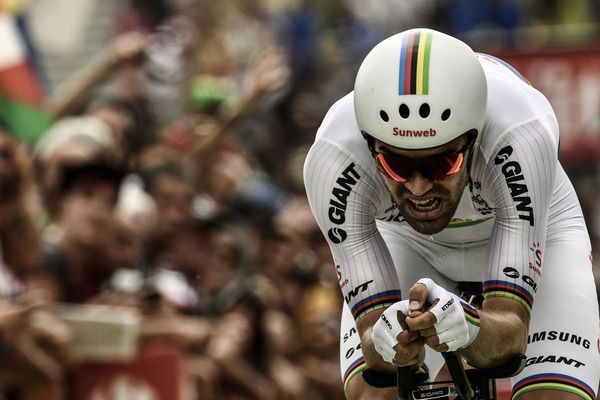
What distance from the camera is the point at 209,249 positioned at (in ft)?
37.0

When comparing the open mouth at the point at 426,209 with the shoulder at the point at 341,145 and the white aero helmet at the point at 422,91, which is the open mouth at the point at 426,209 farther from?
the shoulder at the point at 341,145

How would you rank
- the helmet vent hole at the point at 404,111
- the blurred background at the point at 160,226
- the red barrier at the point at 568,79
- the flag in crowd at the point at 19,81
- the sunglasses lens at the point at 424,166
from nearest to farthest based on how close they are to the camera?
the helmet vent hole at the point at 404,111 → the sunglasses lens at the point at 424,166 → the blurred background at the point at 160,226 → the flag in crowd at the point at 19,81 → the red barrier at the point at 568,79

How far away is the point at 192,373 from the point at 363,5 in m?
13.2

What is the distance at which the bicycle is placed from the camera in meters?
5.83

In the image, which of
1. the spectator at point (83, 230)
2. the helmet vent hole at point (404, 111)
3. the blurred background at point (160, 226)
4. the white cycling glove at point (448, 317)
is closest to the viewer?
A: the white cycling glove at point (448, 317)

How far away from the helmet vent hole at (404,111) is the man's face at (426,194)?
17 centimetres

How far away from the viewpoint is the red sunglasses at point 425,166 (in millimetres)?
6047

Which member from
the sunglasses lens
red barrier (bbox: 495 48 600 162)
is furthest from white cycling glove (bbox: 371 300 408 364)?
red barrier (bbox: 495 48 600 162)

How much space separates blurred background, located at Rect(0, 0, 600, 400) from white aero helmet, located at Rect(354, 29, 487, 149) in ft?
10.1

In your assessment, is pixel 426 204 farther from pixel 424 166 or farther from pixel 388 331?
pixel 388 331

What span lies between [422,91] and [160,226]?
5523mm

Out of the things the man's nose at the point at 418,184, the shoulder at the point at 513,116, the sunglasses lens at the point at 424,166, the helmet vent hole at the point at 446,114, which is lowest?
the man's nose at the point at 418,184

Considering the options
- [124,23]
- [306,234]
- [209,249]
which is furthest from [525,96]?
[124,23]

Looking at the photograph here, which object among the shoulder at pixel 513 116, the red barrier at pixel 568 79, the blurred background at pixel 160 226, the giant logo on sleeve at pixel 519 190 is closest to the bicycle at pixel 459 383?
the giant logo on sleeve at pixel 519 190
